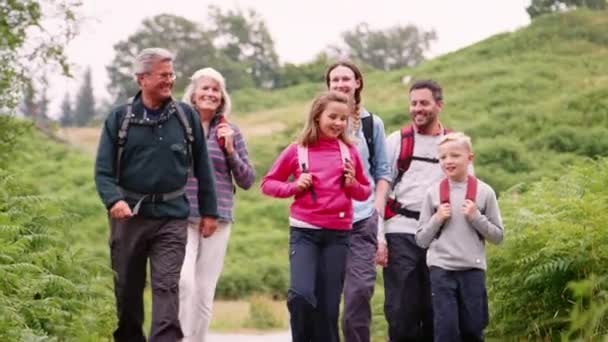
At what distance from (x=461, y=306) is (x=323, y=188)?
1311 millimetres

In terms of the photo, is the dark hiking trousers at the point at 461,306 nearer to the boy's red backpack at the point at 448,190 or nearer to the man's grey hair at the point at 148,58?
the boy's red backpack at the point at 448,190

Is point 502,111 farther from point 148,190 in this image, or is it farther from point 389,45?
point 389,45

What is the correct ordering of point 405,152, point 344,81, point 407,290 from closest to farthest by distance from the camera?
point 344,81, point 407,290, point 405,152

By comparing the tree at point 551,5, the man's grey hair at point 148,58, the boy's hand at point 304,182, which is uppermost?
the tree at point 551,5

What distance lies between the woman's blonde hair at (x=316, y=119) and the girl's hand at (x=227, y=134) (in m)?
1.15

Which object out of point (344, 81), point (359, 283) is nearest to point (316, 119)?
point (344, 81)

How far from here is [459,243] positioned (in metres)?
8.37

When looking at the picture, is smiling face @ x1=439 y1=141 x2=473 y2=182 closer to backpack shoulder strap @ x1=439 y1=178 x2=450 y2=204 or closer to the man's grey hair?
backpack shoulder strap @ x1=439 y1=178 x2=450 y2=204

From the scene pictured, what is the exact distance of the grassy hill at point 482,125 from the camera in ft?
96.0

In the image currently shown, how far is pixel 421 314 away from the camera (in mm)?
9320

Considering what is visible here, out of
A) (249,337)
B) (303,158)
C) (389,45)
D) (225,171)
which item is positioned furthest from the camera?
(389,45)

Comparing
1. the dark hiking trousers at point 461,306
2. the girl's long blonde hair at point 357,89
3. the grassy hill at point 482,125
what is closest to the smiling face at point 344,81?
the girl's long blonde hair at point 357,89

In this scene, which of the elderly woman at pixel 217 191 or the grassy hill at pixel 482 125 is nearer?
the elderly woman at pixel 217 191

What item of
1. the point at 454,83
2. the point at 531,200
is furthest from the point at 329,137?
the point at 454,83
